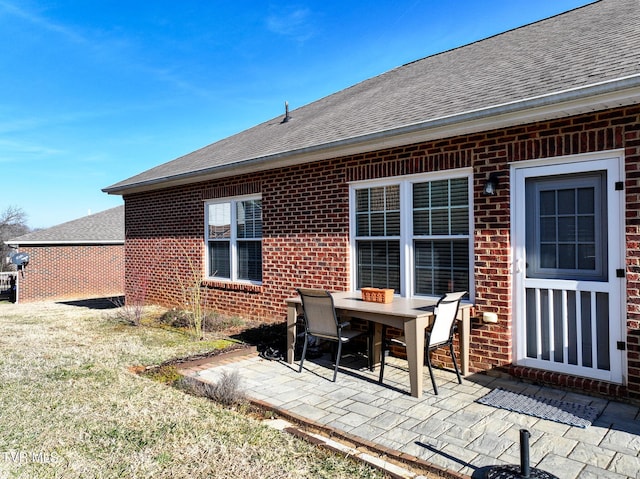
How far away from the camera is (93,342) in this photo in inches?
279

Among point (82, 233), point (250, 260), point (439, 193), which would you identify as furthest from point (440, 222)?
point (82, 233)

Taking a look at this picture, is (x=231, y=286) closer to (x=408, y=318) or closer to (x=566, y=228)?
(x=408, y=318)

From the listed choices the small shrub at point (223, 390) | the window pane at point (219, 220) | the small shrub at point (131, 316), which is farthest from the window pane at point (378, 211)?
the small shrub at point (131, 316)

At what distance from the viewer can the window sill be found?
8.05 m

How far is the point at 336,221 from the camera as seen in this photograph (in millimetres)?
6547

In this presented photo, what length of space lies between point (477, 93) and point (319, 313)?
3.28m

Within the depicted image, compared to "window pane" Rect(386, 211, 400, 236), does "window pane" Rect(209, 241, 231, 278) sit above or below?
below

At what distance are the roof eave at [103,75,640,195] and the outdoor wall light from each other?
1.71 ft

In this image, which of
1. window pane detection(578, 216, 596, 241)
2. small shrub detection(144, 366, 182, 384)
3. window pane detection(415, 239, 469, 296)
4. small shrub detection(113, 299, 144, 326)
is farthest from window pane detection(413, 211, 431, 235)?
small shrub detection(113, 299, 144, 326)

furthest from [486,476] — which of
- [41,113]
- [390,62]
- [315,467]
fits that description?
[41,113]

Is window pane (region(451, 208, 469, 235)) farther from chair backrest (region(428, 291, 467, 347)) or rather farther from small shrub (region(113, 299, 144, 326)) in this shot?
small shrub (region(113, 299, 144, 326))

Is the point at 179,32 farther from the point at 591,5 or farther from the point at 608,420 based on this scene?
the point at 608,420

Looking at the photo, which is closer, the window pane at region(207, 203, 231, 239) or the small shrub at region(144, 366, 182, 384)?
the small shrub at region(144, 366, 182, 384)

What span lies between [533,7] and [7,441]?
1047 cm
